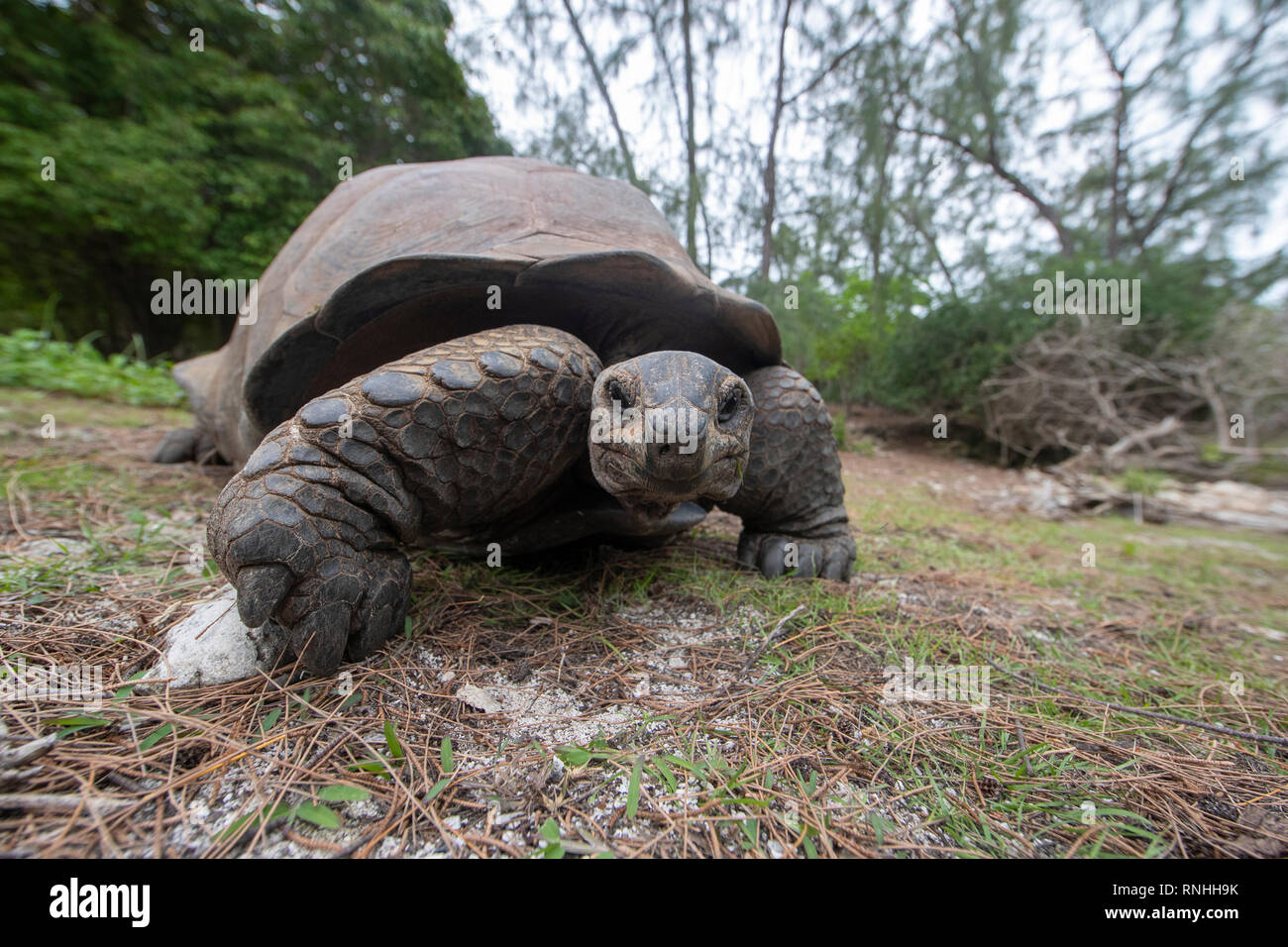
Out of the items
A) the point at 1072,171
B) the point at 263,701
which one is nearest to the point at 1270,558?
the point at 263,701

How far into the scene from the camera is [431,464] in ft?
4.34

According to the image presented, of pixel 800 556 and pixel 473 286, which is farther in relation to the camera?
pixel 800 556

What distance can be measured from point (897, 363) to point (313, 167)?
9732 millimetres

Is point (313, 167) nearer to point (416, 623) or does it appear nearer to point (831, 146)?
point (831, 146)

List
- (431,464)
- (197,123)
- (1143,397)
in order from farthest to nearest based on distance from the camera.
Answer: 1. (197,123)
2. (1143,397)
3. (431,464)

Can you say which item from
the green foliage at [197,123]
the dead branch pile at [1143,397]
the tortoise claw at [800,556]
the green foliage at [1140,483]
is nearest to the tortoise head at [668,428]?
the tortoise claw at [800,556]

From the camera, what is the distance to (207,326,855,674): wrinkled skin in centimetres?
113

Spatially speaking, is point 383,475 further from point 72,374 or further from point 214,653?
point 72,374

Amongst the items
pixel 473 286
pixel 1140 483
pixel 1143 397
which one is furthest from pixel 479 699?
pixel 1143 397

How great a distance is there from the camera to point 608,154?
7.99 meters

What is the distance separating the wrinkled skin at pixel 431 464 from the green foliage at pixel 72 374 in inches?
202

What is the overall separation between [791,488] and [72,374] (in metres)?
6.86

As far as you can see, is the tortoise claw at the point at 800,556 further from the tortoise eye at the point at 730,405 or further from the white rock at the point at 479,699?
the white rock at the point at 479,699

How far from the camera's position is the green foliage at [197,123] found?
23.6 feet
